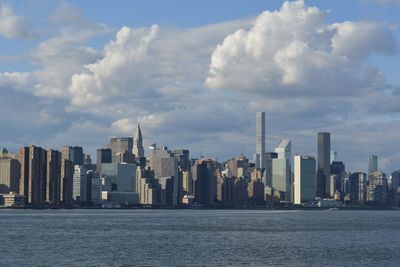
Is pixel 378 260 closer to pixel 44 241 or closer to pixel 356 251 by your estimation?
pixel 356 251

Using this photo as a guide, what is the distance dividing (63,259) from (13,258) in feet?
22.0

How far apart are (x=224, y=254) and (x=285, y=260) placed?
1093 cm

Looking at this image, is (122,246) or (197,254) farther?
(122,246)

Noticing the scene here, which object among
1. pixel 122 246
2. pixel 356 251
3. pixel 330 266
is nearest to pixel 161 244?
pixel 122 246

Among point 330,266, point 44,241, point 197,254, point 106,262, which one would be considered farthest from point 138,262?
point 44,241

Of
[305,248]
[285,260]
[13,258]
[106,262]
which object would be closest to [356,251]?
[305,248]

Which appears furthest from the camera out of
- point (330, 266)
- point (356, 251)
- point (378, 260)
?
point (356, 251)

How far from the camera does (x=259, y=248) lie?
126938 mm

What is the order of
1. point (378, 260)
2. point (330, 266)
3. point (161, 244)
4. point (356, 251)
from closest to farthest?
point (330, 266)
point (378, 260)
point (356, 251)
point (161, 244)

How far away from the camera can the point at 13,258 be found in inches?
4245

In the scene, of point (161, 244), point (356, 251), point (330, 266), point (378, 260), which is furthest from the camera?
point (161, 244)

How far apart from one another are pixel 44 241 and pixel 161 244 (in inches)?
756

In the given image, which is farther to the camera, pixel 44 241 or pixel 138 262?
pixel 44 241

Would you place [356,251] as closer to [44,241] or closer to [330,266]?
[330,266]
